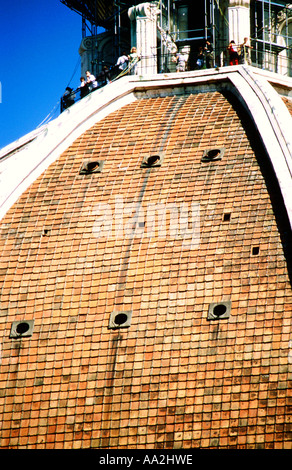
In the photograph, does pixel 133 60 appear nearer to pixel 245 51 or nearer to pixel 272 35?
pixel 245 51

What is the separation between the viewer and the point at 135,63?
191 feet

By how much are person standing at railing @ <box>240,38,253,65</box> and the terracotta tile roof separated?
2.72 metres

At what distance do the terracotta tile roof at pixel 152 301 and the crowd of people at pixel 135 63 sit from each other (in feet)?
9.49

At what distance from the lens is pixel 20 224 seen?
5356 cm

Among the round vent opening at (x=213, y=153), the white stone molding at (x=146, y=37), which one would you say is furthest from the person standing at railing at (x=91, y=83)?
the round vent opening at (x=213, y=153)

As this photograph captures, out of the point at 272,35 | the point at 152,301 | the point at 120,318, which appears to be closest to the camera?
the point at 120,318

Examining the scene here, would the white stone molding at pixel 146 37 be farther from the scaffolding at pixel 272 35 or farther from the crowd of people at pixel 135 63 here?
the scaffolding at pixel 272 35

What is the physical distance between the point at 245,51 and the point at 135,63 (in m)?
4.49

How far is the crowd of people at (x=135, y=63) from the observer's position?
57.2 meters

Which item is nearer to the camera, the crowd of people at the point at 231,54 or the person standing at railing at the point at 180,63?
the crowd of people at the point at 231,54

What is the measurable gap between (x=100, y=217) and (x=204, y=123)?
5.53 meters

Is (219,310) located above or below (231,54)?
below

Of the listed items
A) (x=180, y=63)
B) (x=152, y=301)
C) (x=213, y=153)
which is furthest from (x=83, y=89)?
(x=152, y=301)

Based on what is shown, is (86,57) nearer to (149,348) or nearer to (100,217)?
(100,217)
